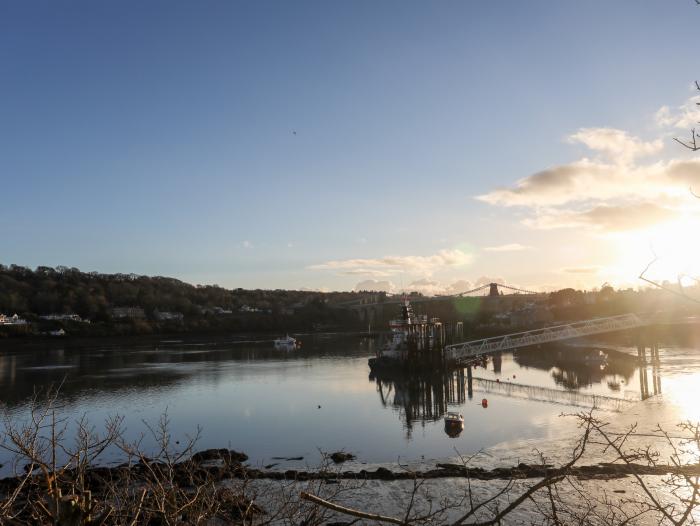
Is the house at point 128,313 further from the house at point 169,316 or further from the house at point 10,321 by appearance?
the house at point 10,321

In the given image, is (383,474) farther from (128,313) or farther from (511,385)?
(128,313)

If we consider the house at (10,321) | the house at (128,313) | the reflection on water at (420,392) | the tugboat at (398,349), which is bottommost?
the reflection on water at (420,392)

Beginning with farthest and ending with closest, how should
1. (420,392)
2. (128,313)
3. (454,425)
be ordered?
(128,313) → (420,392) → (454,425)

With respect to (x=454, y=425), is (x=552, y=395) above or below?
below

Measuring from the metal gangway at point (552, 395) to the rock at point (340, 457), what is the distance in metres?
14.3

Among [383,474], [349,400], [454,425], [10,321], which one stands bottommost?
[349,400]

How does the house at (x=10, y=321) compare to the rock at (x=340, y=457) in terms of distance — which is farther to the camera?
the house at (x=10, y=321)

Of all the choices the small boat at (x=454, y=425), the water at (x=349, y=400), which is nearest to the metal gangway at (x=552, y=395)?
the water at (x=349, y=400)

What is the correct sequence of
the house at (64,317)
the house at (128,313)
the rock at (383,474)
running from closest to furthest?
the rock at (383,474) → the house at (64,317) → the house at (128,313)

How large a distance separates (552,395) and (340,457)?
2121cm

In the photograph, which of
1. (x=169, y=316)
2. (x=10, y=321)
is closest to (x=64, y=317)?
(x=10, y=321)

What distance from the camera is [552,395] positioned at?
3922cm

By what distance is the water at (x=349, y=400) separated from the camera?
27219 millimetres

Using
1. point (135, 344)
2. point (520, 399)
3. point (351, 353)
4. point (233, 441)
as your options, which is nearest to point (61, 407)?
point (233, 441)
